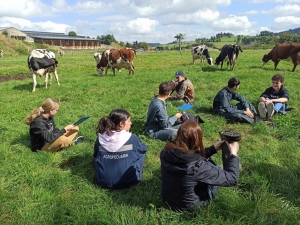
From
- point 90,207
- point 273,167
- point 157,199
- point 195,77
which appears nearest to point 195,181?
point 157,199

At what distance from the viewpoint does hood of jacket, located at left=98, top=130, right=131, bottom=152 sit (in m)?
3.95

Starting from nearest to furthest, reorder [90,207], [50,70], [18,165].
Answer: [90,207] < [18,165] < [50,70]

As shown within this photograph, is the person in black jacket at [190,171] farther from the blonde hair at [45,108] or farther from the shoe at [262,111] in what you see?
the shoe at [262,111]

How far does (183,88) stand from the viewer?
8.48 metres

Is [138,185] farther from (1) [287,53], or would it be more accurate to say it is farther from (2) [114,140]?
(1) [287,53]

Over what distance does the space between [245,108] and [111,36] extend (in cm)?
11611

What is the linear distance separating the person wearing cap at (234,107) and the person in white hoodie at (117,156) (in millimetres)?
3642

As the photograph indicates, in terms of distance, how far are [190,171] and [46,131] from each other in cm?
316

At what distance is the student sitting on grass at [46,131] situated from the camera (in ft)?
16.6

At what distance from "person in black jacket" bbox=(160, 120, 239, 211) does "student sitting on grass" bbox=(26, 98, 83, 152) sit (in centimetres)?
270

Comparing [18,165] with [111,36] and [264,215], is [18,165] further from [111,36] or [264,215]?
[111,36]

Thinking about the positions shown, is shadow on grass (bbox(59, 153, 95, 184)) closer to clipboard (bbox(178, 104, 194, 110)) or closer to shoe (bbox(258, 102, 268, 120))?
clipboard (bbox(178, 104, 194, 110))

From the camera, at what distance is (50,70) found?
12.5 metres

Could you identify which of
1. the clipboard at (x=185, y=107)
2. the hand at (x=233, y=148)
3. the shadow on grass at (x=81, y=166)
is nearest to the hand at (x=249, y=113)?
the clipboard at (x=185, y=107)
